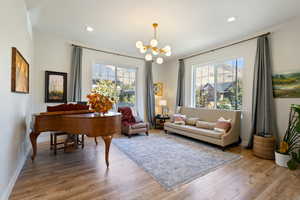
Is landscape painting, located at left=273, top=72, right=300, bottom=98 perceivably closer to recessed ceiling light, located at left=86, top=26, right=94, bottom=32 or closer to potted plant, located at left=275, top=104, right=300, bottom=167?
potted plant, located at left=275, top=104, right=300, bottom=167

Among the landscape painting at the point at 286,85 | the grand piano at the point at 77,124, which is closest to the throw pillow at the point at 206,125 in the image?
the landscape painting at the point at 286,85

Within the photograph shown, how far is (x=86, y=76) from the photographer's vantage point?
4809 millimetres

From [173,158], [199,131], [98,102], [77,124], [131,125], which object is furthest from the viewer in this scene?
[131,125]

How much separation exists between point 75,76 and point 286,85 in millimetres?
5590

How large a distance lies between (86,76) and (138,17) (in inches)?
109

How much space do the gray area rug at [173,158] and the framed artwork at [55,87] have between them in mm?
Result: 2099

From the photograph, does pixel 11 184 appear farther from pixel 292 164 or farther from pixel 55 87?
pixel 292 164

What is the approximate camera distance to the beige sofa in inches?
141

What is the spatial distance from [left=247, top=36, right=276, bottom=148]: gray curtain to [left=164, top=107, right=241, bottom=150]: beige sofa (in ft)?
1.24

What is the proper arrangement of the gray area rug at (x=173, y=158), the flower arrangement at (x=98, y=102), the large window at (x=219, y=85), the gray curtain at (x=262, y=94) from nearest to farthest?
the gray area rug at (x=173, y=158) → the flower arrangement at (x=98, y=102) → the gray curtain at (x=262, y=94) → the large window at (x=219, y=85)

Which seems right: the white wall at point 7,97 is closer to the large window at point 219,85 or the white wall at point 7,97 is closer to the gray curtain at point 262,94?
the gray curtain at point 262,94

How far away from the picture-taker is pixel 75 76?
4.42 meters

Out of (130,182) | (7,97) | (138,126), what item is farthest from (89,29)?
(130,182)

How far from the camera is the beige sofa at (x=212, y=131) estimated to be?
3576 millimetres
